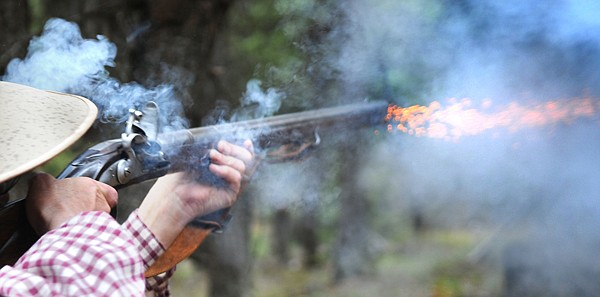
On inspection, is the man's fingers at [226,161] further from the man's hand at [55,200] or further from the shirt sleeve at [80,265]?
the shirt sleeve at [80,265]

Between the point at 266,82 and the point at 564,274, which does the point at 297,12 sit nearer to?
the point at 266,82

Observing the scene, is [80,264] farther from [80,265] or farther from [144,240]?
[144,240]

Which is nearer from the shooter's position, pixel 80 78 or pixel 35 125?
pixel 35 125

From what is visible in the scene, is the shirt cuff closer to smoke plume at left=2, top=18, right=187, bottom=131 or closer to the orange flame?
smoke plume at left=2, top=18, right=187, bottom=131

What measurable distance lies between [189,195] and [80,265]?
42.3 inches

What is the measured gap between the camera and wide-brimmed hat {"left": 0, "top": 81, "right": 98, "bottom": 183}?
1.42 m

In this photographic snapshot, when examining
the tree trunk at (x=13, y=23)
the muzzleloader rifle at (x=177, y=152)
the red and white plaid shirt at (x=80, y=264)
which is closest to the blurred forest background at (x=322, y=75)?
the tree trunk at (x=13, y=23)

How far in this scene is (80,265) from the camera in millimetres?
1407

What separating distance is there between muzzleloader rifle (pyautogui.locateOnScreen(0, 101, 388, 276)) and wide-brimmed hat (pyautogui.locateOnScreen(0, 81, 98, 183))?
251 mm

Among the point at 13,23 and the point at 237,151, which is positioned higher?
the point at 13,23

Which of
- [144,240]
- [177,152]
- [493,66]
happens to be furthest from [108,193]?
[493,66]

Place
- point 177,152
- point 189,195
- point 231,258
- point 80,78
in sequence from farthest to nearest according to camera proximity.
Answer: point 231,258, point 80,78, point 189,195, point 177,152

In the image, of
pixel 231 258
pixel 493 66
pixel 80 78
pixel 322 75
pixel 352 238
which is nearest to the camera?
pixel 80 78

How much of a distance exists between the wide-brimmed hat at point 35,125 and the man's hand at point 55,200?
203 mm
